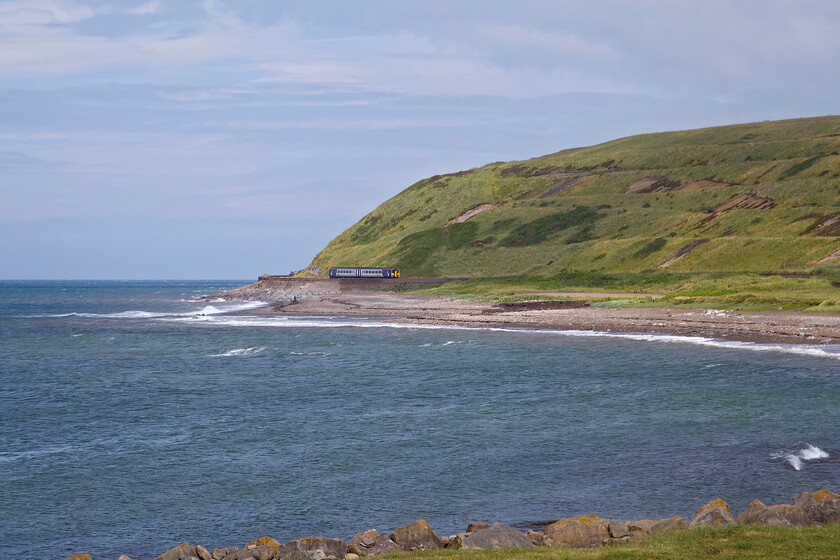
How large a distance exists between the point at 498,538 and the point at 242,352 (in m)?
47.2

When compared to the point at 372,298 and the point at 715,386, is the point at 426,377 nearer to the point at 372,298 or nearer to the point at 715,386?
the point at 715,386

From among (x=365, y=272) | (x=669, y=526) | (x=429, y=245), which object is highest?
(x=429, y=245)

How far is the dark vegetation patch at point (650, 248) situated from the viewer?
124250mm

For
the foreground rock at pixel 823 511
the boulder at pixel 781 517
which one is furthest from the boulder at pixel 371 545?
the foreground rock at pixel 823 511

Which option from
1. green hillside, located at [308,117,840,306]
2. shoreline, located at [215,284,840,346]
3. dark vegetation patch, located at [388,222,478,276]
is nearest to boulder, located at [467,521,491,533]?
shoreline, located at [215,284,840,346]

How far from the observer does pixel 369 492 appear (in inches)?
926

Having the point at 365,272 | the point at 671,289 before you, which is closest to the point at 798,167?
the point at 671,289

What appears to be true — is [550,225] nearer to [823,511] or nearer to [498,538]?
[823,511]

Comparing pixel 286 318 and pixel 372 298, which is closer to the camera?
pixel 286 318

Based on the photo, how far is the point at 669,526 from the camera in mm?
16969

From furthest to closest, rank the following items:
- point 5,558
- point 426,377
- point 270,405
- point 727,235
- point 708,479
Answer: point 727,235 → point 426,377 → point 270,405 → point 708,479 → point 5,558

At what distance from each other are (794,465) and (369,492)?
41.9ft

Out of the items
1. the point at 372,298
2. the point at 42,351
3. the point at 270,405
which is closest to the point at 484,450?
the point at 270,405

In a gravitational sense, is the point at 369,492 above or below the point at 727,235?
below
